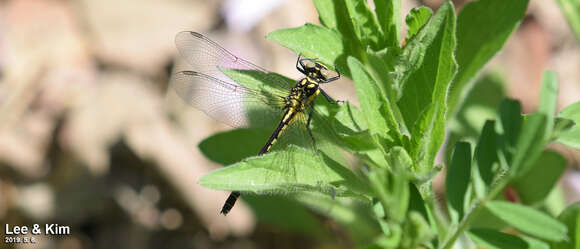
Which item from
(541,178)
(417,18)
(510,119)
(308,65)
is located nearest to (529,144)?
(510,119)

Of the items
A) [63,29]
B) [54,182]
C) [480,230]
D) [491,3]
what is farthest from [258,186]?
[63,29]

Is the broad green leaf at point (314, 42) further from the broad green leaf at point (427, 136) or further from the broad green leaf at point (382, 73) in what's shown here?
the broad green leaf at point (427, 136)

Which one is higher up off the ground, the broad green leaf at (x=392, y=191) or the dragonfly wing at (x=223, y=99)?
the dragonfly wing at (x=223, y=99)

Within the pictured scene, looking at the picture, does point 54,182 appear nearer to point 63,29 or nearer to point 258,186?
point 63,29

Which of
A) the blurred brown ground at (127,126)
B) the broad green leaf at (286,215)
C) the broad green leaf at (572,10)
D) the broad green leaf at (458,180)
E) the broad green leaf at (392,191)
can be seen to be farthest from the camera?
the blurred brown ground at (127,126)

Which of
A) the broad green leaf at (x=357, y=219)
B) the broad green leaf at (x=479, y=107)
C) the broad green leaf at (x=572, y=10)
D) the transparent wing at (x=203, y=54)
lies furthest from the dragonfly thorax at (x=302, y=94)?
the broad green leaf at (x=572, y=10)

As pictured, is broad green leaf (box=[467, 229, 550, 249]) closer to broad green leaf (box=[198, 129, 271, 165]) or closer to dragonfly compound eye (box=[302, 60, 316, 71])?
broad green leaf (box=[198, 129, 271, 165])

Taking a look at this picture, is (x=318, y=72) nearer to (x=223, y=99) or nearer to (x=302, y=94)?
(x=302, y=94)
